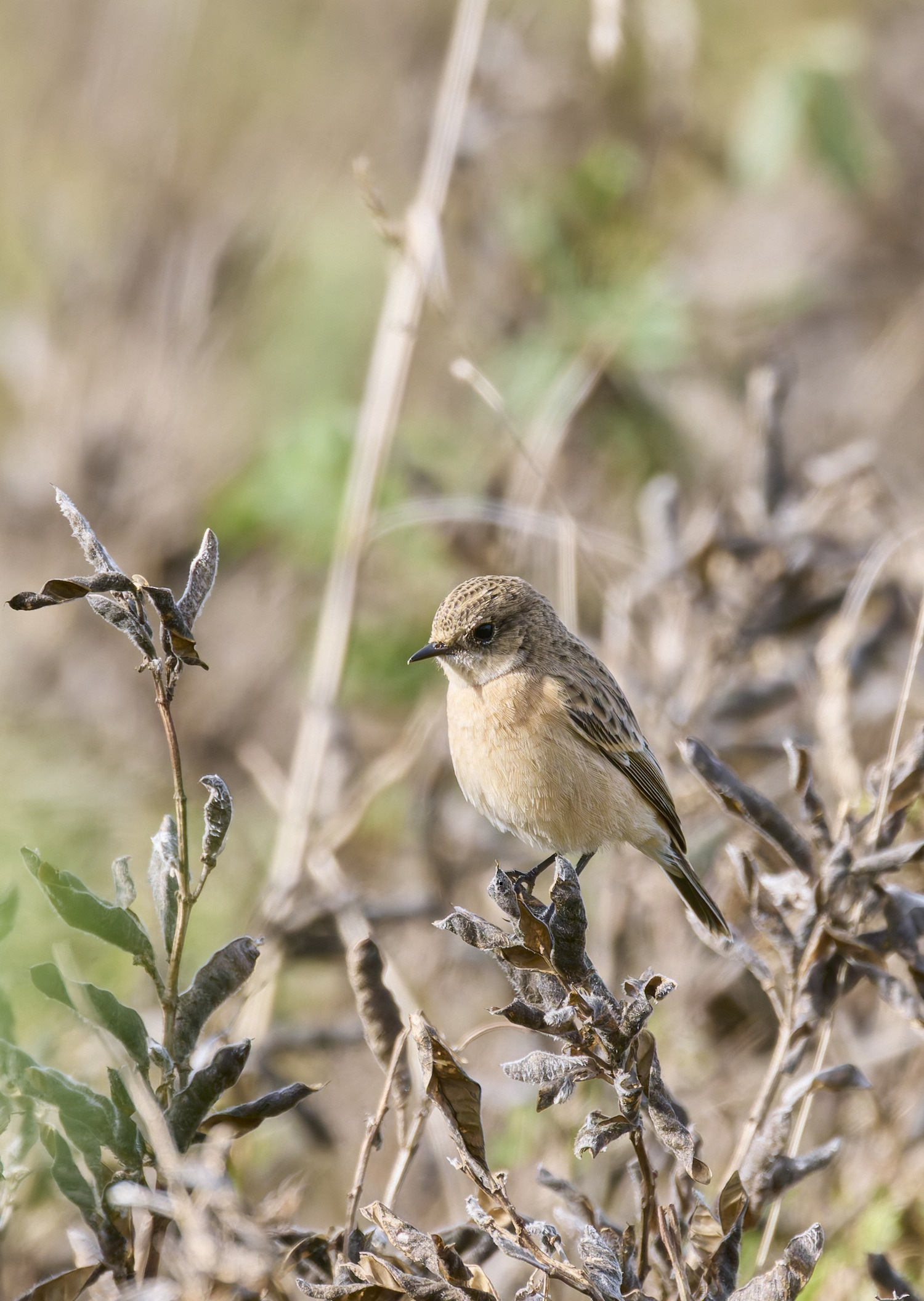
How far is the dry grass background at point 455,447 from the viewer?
397 cm

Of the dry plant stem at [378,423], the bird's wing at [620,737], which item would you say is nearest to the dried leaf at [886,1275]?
the bird's wing at [620,737]

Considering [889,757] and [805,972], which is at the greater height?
[889,757]

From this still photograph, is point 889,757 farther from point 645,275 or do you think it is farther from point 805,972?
point 645,275

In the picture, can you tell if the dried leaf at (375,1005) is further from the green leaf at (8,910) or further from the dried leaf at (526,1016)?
→ the green leaf at (8,910)

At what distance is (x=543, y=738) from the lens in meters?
3.65

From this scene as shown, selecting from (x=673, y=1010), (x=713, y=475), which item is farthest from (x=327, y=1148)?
(x=713, y=475)

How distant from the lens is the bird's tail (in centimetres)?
353

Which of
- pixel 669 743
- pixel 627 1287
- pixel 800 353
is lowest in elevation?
pixel 627 1287

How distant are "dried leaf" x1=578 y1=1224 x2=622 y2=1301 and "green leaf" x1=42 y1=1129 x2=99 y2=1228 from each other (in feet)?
2.47

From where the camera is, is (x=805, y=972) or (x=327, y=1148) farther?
(x=327, y=1148)

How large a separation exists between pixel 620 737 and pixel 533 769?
0.40m

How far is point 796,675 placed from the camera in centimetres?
429

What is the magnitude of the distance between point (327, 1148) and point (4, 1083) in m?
2.31

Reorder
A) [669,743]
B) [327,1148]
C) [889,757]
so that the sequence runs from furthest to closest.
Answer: [669,743], [327,1148], [889,757]
